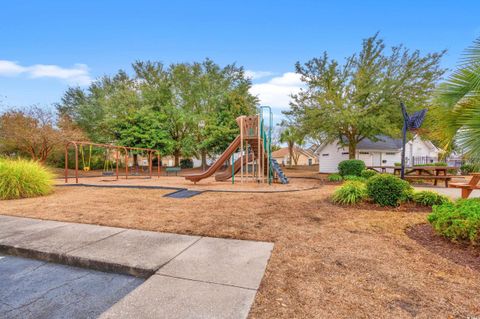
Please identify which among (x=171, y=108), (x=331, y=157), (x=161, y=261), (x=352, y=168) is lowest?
(x=161, y=261)

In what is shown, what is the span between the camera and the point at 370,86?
12273 millimetres

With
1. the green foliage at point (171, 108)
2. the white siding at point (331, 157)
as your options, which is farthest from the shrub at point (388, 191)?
the green foliage at point (171, 108)

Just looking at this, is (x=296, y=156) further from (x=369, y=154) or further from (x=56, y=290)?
(x=56, y=290)

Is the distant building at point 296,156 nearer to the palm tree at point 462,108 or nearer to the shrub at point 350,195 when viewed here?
the shrub at point 350,195

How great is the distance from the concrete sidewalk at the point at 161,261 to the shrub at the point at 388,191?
12.2 ft

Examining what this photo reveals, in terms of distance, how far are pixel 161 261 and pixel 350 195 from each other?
15.8 ft

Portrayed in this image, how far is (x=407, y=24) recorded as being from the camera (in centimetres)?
897

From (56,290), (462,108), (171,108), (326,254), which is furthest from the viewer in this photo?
(171,108)

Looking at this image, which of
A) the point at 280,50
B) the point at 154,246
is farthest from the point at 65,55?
the point at 154,246

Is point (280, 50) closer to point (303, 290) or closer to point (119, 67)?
point (303, 290)

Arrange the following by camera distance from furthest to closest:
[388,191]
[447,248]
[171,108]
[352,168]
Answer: [171,108]
[352,168]
[388,191]
[447,248]

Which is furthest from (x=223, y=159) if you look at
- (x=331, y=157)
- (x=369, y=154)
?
(x=369, y=154)

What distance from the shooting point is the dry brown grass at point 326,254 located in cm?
175

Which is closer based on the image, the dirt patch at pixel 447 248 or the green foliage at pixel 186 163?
the dirt patch at pixel 447 248
